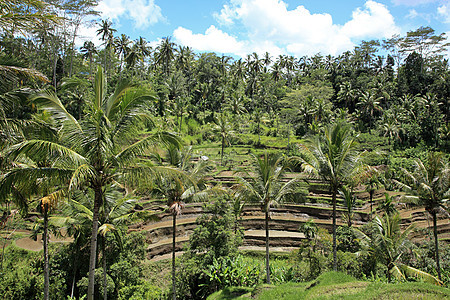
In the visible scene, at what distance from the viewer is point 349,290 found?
7.71 m

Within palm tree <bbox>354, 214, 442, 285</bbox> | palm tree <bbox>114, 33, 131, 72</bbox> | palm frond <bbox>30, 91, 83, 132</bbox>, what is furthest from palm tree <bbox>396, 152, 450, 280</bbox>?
palm tree <bbox>114, 33, 131, 72</bbox>

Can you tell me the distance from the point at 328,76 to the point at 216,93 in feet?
87.1

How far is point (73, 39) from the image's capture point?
3170 centimetres

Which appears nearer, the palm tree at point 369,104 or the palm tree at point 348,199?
the palm tree at point 348,199

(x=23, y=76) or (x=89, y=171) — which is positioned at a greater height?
(x=23, y=76)

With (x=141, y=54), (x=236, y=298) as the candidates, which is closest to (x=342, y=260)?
(x=236, y=298)

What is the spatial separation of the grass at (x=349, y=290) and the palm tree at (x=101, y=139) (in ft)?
20.1

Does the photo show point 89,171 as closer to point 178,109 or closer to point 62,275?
point 62,275

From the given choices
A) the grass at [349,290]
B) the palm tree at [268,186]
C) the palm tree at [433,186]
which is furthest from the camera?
the palm tree at [433,186]

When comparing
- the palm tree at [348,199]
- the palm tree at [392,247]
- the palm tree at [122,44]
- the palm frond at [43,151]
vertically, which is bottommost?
the palm tree at [392,247]

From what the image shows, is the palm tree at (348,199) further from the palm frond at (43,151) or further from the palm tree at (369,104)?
the palm tree at (369,104)

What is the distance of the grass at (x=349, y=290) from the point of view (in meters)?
6.29

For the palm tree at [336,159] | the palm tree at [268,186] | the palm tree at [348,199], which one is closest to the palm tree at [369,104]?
the palm tree at [348,199]

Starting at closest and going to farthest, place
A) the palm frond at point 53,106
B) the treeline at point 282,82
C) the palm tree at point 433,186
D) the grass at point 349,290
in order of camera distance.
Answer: the grass at point 349,290
the palm frond at point 53,106
the palm tree at point 433,186
the treeline at point 282,82
